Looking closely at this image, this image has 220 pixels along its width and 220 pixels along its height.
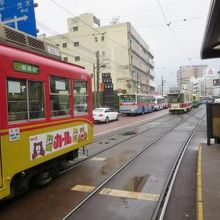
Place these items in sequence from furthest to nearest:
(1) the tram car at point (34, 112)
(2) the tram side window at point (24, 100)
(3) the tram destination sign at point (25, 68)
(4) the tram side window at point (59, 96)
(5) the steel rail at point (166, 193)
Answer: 1. (4) the tram side window at point (59, 96)
2. (3) the tram destination sign at point (25, 68)
3. (2) the tram side window at point (24, 100)
4. (1) the tram car at point (34, 112)
5. (5) the steel rail at point (166, 193)

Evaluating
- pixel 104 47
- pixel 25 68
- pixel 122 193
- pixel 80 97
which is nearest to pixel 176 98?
pixel 104 47

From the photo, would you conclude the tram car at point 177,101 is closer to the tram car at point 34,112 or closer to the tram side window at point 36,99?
the tram car at point 34,112

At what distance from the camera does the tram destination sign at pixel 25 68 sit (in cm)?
675

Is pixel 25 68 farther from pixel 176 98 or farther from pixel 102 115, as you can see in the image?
pixel 176 98

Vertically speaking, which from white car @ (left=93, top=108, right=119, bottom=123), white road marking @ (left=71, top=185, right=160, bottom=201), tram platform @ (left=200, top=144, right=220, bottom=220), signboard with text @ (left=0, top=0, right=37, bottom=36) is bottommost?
white road marking @ (left=71, top=185, right=160, bottom=201)

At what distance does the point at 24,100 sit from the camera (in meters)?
7.02

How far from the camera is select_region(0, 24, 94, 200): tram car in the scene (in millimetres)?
6406

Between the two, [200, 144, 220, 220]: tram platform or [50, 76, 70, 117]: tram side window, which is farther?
[50, 76, 70, 117]: tram side window

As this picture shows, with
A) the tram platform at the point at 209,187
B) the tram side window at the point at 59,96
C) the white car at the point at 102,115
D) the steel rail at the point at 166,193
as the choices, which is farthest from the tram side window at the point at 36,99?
the white car at the point at 102,115

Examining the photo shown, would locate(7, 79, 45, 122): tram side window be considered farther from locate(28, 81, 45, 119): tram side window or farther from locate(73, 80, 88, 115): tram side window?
locate(73, 80, 88, 115): tram side window

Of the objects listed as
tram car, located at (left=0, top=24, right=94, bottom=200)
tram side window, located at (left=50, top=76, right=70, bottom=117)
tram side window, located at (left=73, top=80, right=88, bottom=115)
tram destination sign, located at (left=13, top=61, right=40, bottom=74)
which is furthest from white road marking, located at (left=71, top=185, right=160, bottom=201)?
tram destination sign, located at (left=13, top=61, right=40, bottom=74)

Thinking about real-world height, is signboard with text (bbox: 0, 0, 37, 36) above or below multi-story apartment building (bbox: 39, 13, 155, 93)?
below

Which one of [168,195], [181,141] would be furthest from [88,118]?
[181,141]

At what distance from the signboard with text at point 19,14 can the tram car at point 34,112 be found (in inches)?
101
